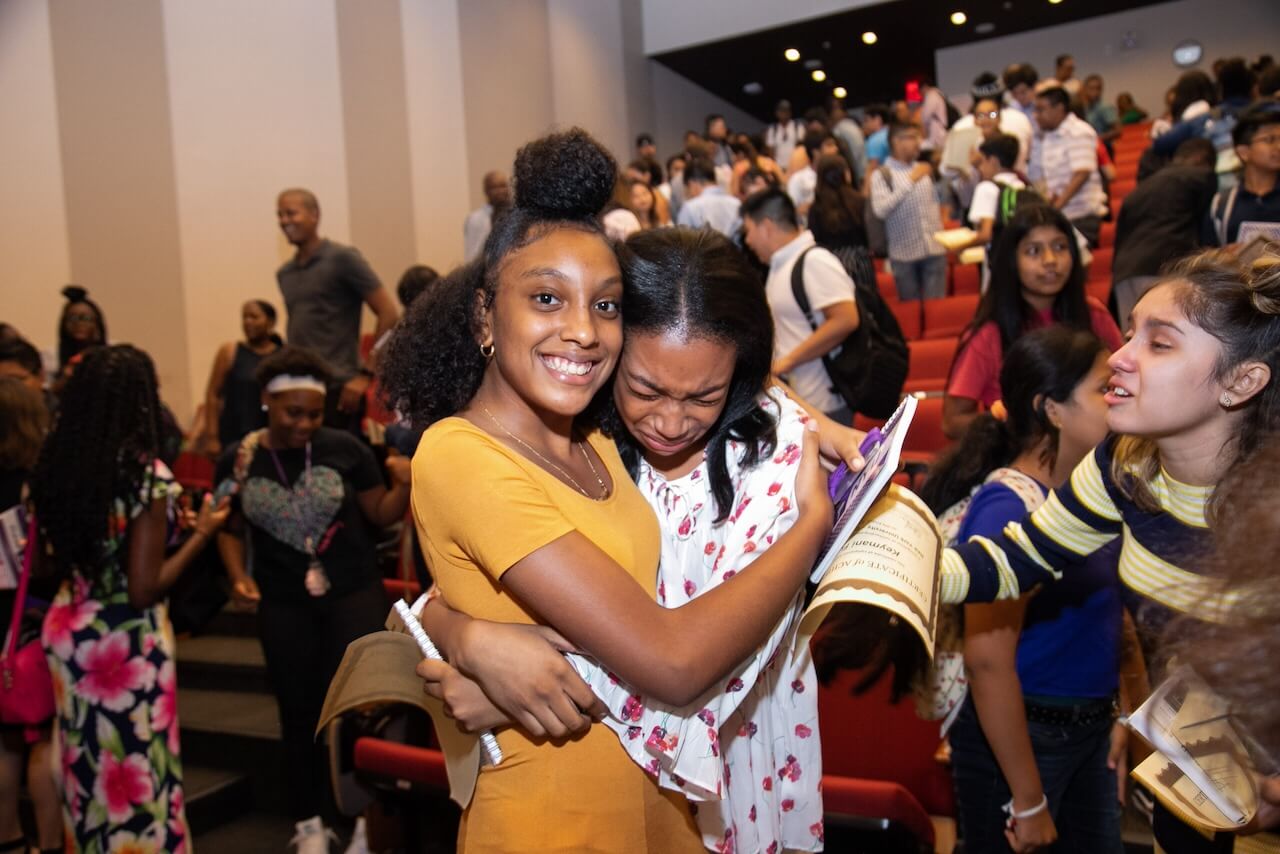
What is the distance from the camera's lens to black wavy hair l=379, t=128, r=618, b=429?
131 centimetres

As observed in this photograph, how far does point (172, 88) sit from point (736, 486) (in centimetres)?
717

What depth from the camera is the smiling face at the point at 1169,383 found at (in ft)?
4.15

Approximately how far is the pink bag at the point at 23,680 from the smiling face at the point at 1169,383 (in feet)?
9.70

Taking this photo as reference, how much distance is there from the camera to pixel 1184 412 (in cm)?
126

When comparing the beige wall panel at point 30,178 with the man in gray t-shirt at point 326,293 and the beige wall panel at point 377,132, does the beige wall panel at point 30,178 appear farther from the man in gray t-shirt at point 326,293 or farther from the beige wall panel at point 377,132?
the man in gray t-shirt at point 326,293

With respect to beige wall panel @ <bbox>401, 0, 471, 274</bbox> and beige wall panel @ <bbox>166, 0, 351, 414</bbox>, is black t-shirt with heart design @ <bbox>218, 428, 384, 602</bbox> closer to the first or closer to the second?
beige wall panel @ <bbox>166, 0, 351, 414</bbox>

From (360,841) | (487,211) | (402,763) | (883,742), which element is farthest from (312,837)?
(487,211)

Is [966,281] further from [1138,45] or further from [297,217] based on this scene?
[1138,45]

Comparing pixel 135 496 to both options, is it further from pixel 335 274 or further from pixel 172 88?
pixel 172 88

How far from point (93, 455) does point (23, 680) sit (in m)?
0.77

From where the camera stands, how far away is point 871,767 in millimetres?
2543

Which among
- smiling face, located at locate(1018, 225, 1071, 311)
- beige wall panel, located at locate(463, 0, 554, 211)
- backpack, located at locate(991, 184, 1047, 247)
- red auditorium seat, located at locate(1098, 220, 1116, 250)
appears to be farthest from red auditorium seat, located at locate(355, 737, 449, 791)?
beige wall panel, located at locate(463, 0, 554, 211)

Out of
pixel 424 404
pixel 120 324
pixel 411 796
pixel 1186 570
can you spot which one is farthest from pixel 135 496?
pixel 120 324

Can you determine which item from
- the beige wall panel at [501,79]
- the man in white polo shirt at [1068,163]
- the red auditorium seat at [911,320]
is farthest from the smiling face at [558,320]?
the beige wall panel at [501,79]
